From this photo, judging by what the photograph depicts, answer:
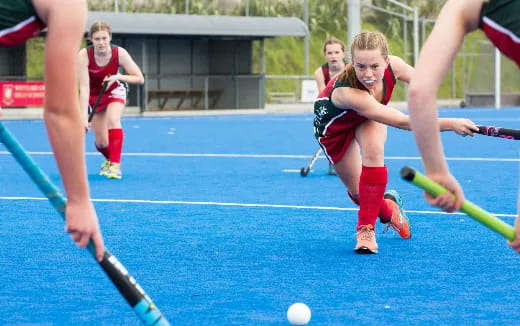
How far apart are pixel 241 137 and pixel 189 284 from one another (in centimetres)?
1412

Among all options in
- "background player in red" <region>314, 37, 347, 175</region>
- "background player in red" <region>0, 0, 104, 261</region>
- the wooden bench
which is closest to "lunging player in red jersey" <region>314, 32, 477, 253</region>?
"background player in red" <region>0, 0, 104, 261</region>

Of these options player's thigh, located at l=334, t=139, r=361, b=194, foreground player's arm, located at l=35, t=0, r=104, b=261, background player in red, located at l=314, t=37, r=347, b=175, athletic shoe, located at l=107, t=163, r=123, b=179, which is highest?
foreground player's arm, located at l=35, t=0, r=104, b=261

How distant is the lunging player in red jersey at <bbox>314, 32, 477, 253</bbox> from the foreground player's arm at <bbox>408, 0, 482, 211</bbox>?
9.51 feet

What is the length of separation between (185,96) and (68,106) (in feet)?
105

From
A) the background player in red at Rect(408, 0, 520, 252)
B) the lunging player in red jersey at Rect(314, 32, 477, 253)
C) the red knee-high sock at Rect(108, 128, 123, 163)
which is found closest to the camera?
the background player in red at Rect(408, 0, 520, 252)

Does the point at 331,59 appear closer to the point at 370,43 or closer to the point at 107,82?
the point at 107,82

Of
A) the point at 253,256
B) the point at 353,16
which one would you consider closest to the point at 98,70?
the point at 253,256

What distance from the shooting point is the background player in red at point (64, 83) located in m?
3.11

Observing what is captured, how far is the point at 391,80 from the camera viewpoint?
6.95 m

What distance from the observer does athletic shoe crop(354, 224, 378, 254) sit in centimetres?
664

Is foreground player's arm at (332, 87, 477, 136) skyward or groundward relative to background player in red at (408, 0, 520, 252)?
groundward

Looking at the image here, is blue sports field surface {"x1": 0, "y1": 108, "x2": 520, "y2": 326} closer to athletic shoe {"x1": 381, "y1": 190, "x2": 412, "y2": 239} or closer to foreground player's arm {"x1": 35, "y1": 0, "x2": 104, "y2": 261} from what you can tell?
athletic shoe {"x1": 381, "y1": 190, "x2": 412, "y2": 239}

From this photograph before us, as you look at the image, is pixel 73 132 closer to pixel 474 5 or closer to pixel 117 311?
pixel 474 5

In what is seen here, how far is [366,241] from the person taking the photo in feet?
21.9
